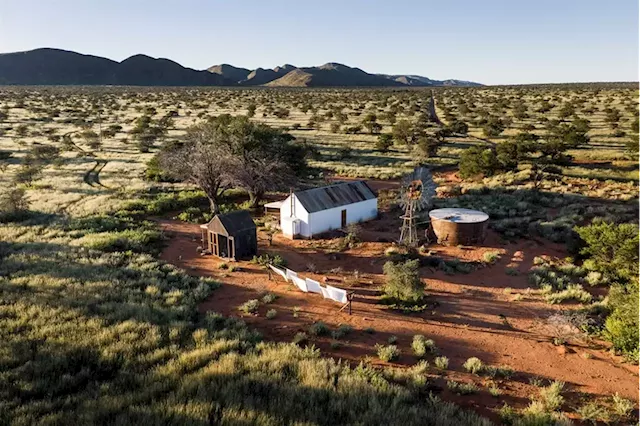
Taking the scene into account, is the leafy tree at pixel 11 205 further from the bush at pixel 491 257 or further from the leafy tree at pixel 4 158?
the bush at pixel 491 257

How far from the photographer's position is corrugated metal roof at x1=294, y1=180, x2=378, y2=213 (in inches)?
955

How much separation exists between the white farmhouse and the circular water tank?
4.75 metres

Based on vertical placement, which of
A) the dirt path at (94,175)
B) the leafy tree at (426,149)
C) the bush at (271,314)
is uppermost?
the leafy tree at (426,149)

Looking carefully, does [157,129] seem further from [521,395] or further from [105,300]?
[521,395]

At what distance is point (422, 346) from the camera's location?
1293cm

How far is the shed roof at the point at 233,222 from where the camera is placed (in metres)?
21.0

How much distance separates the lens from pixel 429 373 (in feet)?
38.9

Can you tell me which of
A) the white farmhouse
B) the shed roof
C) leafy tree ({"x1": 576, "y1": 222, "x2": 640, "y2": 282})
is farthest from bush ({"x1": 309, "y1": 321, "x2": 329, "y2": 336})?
leafy tree ({"x1": 576, "y1": 222, "x2": 640, "y2": 282})

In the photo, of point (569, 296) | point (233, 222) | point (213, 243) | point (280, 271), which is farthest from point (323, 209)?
point (569, 296)

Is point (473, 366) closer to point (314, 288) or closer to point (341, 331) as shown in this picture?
point (341, 331)

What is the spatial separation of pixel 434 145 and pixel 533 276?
1120 inches

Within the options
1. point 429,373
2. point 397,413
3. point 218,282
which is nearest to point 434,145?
point 218,282

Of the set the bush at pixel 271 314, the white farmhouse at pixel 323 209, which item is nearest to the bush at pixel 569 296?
the bush at pixel 271 314

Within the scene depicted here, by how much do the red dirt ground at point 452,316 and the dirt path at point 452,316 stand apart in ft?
0.10
